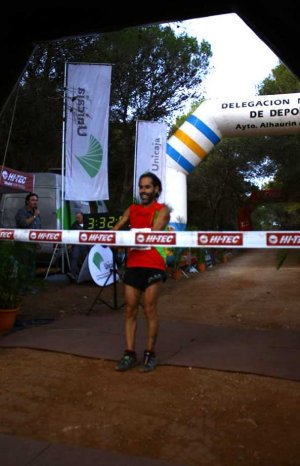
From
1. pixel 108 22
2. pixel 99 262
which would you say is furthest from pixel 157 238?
pixel 99 262

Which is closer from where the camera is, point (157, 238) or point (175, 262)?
point (157, 238)

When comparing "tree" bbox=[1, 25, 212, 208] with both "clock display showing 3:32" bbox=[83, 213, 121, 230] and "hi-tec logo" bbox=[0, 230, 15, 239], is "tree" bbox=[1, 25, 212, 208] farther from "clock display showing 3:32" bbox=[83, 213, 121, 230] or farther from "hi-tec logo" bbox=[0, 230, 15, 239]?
"hi-tec logo" bbox=[0, 230, 15, 239]

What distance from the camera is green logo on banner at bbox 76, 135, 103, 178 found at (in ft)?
33.6

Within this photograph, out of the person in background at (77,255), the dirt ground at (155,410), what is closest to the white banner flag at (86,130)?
the person in background at (77,255)

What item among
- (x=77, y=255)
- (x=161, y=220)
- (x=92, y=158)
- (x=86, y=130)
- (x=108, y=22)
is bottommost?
(x=77, y=255)

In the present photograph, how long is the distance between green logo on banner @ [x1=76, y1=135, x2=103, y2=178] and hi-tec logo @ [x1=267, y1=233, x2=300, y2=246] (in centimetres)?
625

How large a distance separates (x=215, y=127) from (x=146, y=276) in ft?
27.3

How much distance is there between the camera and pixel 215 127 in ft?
40.5

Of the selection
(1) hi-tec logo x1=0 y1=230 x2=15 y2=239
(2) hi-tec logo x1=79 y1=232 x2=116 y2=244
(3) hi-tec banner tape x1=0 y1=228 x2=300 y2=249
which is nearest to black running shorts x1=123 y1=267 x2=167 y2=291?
(3) hi-tec banner tape x1=0 y1=228 x2=300 y2=249

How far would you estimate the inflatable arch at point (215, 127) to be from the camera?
11578 millimetres

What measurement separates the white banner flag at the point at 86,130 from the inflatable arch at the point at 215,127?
2.87 m

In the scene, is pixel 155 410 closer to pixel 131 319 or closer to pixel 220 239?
pixel 131 319

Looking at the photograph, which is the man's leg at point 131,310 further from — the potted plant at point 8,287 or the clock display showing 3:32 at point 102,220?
the clock display showing 3:32 at point 102,220

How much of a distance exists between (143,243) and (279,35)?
2145 mm
